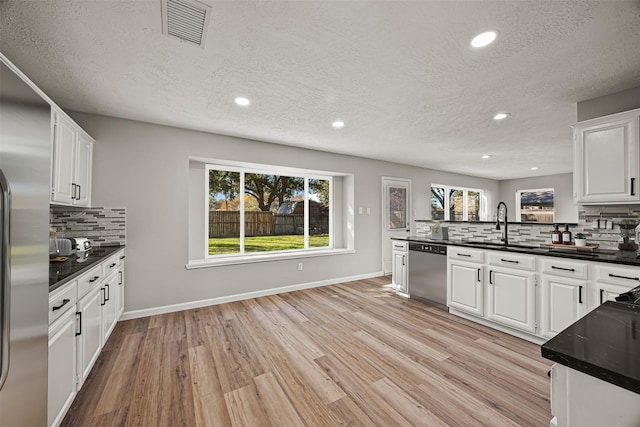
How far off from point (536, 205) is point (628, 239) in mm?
7294

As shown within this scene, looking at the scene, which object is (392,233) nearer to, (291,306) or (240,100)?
(291,306)

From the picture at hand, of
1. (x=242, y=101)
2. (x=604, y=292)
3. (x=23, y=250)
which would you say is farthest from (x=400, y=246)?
(x=23, y=250)

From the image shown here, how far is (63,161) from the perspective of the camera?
7.66 ft

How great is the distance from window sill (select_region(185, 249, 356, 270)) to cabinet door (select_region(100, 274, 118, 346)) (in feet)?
3.08

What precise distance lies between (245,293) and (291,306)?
82 centimetres

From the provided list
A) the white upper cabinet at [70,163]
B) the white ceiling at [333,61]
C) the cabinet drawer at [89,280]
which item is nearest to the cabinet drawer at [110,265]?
the cabinet drawer at [89,280]

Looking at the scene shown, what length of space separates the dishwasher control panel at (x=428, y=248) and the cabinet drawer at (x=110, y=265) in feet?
12.3

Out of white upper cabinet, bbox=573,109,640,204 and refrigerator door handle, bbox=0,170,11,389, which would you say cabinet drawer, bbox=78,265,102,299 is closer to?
refrigerator door handle, bbox=0,170,11,389

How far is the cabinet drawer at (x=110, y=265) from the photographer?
7.75 ft

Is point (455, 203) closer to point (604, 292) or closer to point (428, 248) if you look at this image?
point (428, 248)

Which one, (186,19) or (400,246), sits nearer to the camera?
(186,19)

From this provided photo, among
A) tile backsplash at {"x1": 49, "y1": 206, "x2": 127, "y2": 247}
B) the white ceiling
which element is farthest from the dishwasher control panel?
tile backsplash at {"x1": 49, "y1": 206, "x2": 127, "y2": 247}

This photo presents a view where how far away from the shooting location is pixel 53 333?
4.63 ft

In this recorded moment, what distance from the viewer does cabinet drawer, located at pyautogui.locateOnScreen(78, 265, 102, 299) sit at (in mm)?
1809
